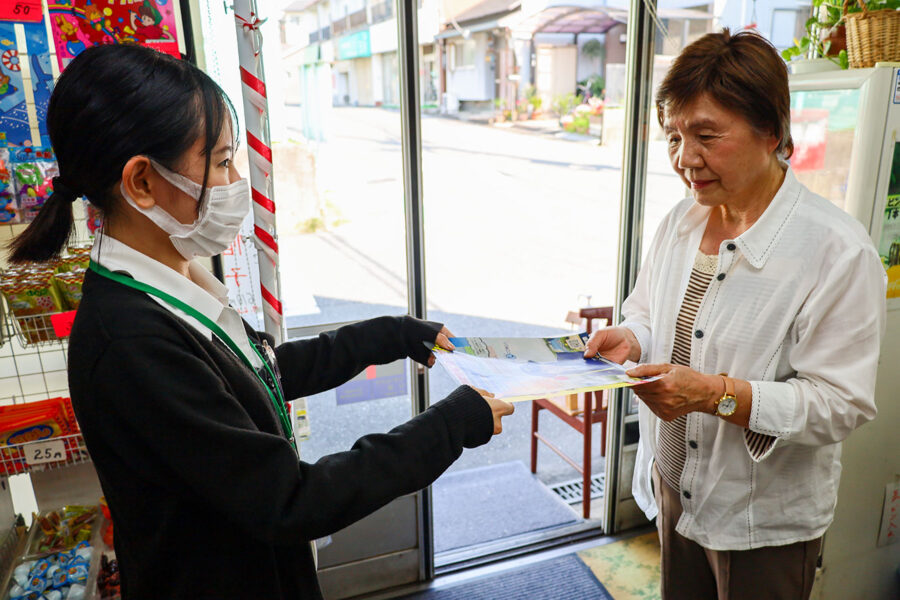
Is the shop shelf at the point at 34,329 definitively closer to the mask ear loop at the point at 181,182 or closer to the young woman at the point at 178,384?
the young woman at the point at 178,384

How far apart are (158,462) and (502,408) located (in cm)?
55

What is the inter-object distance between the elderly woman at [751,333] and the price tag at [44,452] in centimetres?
139

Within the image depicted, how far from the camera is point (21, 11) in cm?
157

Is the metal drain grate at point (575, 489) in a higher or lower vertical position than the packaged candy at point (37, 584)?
lower

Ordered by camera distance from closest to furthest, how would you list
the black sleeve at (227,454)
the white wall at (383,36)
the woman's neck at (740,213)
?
the black sleeve at (227,454), the woman's neck at (740,213), the white wall at (383,36)

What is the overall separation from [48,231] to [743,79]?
1284 mm

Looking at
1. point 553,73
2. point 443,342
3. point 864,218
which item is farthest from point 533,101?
point 443,342

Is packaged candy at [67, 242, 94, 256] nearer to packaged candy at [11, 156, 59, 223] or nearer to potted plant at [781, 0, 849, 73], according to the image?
packaged candy at [11, 156, 59, 223]

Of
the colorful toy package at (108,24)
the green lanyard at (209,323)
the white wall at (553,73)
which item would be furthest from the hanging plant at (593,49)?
the green lanyard at (209,323)

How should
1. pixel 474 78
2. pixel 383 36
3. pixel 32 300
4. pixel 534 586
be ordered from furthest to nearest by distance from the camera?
pixel 474 78 → pixel 534 586 → pixel 383 36 → pixel 32 300

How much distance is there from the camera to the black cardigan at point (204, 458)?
2.70ft

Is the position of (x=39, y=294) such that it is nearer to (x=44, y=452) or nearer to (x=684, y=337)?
(x=44, y=452)

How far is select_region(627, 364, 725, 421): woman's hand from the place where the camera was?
4.00 feet

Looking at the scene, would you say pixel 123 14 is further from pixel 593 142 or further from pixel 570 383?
pixel 593 142
